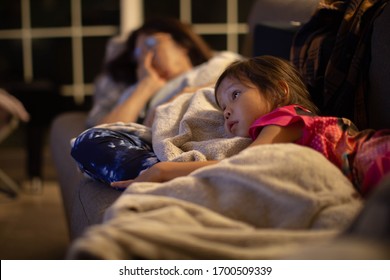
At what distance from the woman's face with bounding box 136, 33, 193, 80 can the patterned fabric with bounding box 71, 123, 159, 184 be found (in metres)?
1.11

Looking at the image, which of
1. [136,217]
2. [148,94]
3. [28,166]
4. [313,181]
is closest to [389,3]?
[313,181]

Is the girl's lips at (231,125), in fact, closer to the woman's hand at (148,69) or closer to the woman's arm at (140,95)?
the woman's arm at (140,95)

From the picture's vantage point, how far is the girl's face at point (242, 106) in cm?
163

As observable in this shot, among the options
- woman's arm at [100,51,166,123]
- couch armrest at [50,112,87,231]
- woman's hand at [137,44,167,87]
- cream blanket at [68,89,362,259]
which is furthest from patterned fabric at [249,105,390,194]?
woman's hand at [137,44,167,87]

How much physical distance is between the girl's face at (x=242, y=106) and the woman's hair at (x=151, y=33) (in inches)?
60.1

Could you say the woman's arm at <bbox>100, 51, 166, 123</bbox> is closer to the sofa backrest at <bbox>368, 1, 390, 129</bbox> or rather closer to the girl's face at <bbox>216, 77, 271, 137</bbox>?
the girl's face at <bbox>216, 77, 271, 137</bbox>

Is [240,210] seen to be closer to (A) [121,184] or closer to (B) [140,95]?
(A) [121,184]

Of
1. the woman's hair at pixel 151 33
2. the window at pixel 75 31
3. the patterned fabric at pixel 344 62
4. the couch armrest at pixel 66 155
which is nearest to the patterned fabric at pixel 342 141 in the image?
the patterned fabric at pixel 344 62

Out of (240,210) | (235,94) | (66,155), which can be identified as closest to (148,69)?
(66,155)

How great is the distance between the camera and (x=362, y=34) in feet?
5.96

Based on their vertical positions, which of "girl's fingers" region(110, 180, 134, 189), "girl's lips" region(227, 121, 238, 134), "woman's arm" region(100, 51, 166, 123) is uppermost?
"girl's lips" region(227, 121, 238, 134)

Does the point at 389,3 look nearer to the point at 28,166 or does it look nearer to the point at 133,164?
the point at 133,164

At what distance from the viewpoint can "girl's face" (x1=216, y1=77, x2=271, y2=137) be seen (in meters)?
1.63

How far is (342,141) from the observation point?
4.86ft
